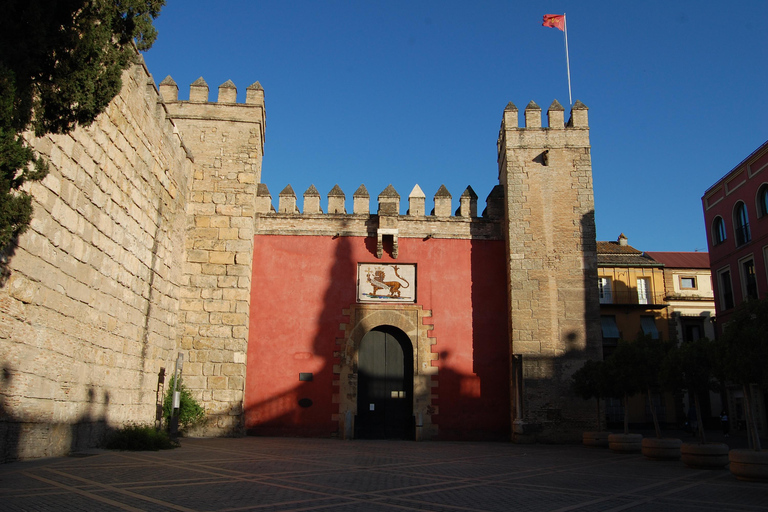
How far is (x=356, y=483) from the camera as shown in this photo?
6102 mm

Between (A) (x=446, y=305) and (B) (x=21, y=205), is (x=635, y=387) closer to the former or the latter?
(A) (x=446, y=305)

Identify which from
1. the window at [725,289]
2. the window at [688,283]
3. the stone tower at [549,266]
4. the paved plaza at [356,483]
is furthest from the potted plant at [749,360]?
the window at [688,283]

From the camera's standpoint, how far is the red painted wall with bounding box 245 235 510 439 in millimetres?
13062

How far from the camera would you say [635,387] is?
1050 centimetres

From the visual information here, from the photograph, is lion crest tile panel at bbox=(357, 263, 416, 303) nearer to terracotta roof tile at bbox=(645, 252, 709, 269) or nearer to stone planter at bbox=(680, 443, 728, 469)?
stone planter at bbox=(680, 443, 728, 469)

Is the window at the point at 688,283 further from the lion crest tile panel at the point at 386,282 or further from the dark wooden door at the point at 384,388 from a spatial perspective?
the dark wooden door at the point at 384,388

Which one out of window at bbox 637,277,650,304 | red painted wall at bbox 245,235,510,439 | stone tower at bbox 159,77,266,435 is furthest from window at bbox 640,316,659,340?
stone tower at bbox 159,77,266,435

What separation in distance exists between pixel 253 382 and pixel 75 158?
6911 millimetres

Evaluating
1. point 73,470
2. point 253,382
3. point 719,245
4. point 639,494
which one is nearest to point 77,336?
point 73,470

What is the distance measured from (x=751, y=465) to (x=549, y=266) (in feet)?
23.0

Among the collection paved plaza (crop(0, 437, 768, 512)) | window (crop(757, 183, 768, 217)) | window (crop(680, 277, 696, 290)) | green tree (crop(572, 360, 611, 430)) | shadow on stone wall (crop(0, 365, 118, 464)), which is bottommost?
paved plaza (crop(0, 437, 768, 512))

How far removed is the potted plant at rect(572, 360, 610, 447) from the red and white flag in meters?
8.49

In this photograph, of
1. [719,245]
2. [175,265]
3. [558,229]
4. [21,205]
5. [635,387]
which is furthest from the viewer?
[719,245]

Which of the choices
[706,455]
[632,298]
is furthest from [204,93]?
[632,298]
